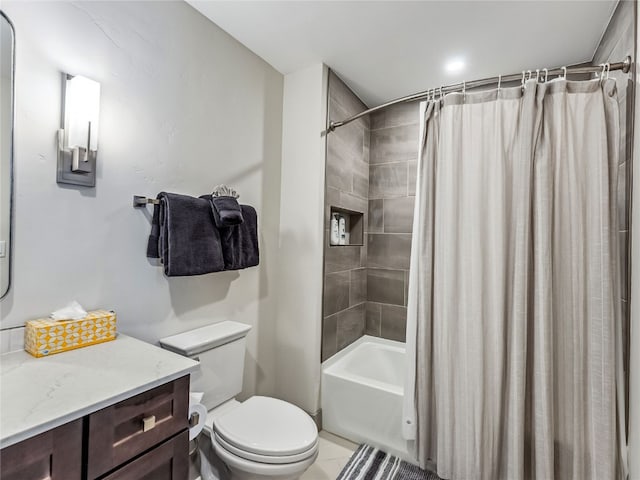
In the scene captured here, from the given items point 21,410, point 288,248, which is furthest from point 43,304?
point 288,248

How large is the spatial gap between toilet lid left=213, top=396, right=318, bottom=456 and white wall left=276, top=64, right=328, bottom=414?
0.54 meters

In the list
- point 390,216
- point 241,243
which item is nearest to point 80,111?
point 241,243

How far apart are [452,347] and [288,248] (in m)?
1.20

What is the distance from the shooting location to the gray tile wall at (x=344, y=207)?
2281mm

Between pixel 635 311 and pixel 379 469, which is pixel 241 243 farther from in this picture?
pixel 635 311

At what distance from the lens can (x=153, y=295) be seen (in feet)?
5.01

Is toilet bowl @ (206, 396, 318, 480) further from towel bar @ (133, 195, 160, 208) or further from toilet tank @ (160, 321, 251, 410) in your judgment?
towel bar @ (133, 195, 160, 208)

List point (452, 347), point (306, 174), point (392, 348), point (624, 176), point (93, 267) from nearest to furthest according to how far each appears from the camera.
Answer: point (93, 267)
point (624, 176)
point (452, 347)
point (306, 174)
point (392, 348)

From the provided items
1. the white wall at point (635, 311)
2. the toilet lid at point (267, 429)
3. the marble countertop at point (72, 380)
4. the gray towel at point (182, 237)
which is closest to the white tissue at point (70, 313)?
the marble countertop at point (72, 380)

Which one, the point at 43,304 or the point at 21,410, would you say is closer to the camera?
the point at 21,410

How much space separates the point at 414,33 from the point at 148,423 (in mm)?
2211

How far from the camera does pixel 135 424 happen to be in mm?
908

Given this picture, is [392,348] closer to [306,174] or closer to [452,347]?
[452,347]

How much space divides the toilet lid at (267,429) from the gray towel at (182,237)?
0.71m
